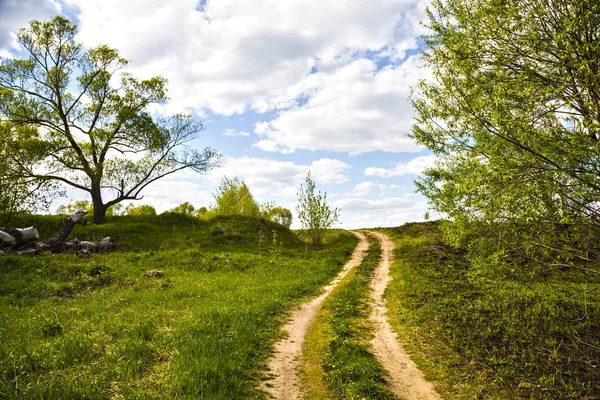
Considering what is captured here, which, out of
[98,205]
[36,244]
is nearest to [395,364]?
[36,244]

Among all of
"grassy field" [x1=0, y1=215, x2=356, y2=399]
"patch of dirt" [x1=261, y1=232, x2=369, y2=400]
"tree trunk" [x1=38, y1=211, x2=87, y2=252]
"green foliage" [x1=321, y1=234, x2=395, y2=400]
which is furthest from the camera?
"tree trunk" [x1=38, y1=211, x2=87, y2=252]

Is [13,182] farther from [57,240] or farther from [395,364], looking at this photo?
[395,364]

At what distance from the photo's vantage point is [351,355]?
9594 mm

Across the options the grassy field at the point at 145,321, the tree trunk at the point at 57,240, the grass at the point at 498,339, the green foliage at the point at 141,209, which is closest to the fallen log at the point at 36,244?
the tree trunk at the point at 57,240

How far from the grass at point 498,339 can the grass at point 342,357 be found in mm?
1425

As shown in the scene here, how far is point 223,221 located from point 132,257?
14.0 m

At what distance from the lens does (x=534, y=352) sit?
10.3m

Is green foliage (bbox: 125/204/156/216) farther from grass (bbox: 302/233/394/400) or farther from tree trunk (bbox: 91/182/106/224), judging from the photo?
grass (bbox: 302/233/394/400)

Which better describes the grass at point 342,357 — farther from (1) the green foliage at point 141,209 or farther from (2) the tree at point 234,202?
(1) the green foliage at point 141,209

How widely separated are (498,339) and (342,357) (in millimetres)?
5666

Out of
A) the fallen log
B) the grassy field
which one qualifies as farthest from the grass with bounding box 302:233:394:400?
the fallen log

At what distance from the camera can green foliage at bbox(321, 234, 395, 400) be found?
7.79 metres

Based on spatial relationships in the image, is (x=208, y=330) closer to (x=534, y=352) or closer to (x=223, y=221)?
(x=534, y=352)

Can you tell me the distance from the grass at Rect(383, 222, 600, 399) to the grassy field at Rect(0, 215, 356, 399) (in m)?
4.90
